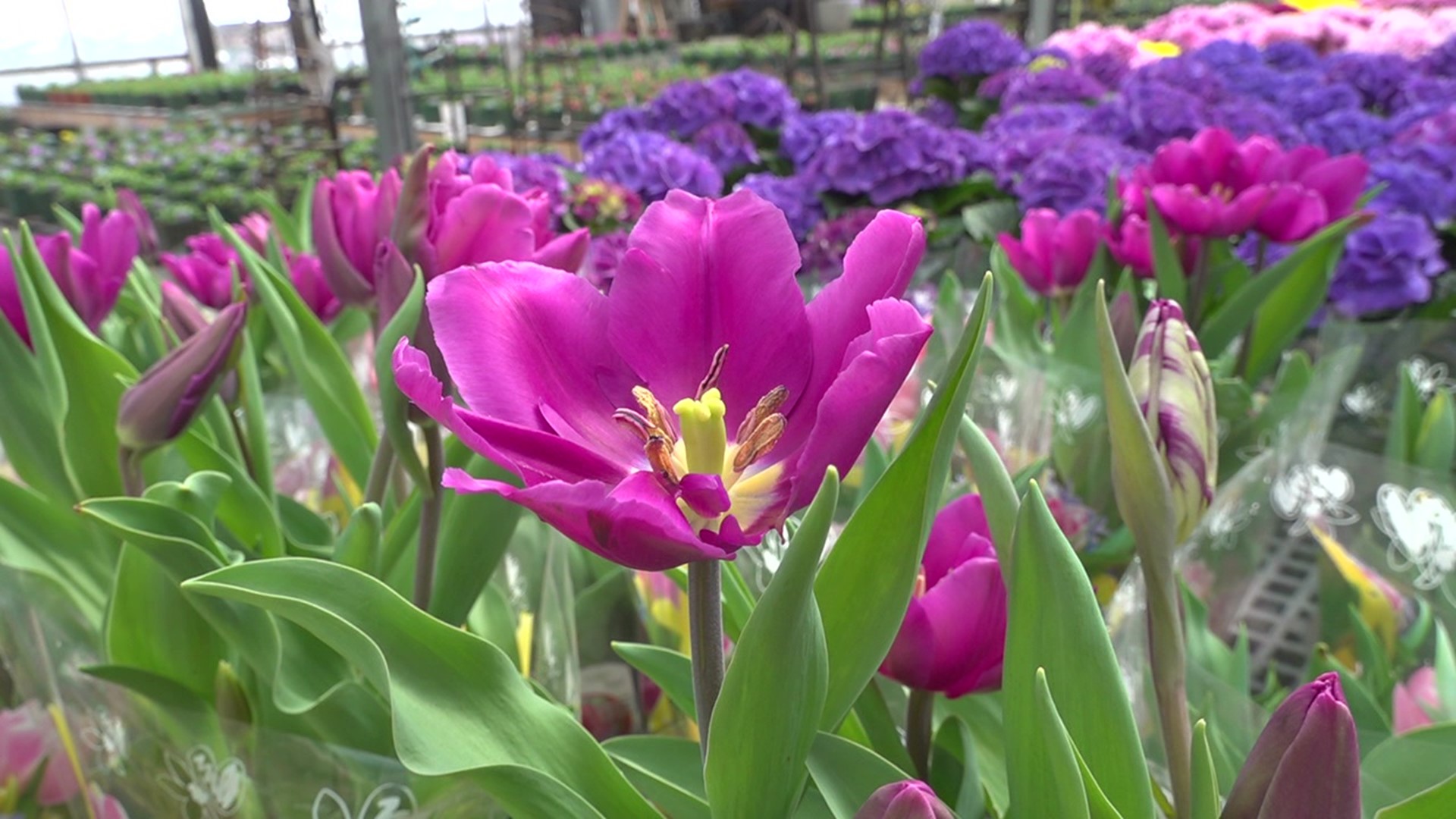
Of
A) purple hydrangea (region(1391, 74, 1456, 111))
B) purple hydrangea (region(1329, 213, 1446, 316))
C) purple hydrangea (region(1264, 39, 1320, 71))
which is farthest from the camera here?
purple hydrangea (region(1264, 39, 1320, 71))

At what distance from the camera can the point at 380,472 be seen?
0.42 metres

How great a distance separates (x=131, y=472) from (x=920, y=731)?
301mm

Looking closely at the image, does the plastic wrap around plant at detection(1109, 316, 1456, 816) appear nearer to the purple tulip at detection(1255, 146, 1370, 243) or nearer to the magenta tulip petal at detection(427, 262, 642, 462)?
the purple tulip at detection(1255, 146, 1370, 243)

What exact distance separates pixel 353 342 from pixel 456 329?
0.54 m

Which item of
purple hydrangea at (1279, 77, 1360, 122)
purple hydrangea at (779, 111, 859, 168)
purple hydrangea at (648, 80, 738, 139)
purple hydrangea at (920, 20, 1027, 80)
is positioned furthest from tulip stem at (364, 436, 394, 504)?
purple hydrangea at (920, 20, 1027, 80)

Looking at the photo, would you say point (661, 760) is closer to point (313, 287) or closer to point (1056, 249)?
point (313, 287)

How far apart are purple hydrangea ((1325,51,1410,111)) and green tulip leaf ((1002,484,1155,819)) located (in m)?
1.57

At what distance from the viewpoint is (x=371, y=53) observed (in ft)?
3.87

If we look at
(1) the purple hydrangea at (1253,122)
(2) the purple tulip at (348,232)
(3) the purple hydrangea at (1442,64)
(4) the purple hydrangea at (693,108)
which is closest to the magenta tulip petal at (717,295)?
(2) the purple tulip at (348,232)

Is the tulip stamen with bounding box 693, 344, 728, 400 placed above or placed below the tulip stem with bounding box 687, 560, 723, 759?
above

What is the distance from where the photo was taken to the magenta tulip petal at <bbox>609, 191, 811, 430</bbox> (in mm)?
262

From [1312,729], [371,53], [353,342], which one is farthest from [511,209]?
[371,53]

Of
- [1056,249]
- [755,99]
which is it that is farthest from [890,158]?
[1056,249]

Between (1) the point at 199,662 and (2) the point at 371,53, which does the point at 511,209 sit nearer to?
(1) the point at 199,662
